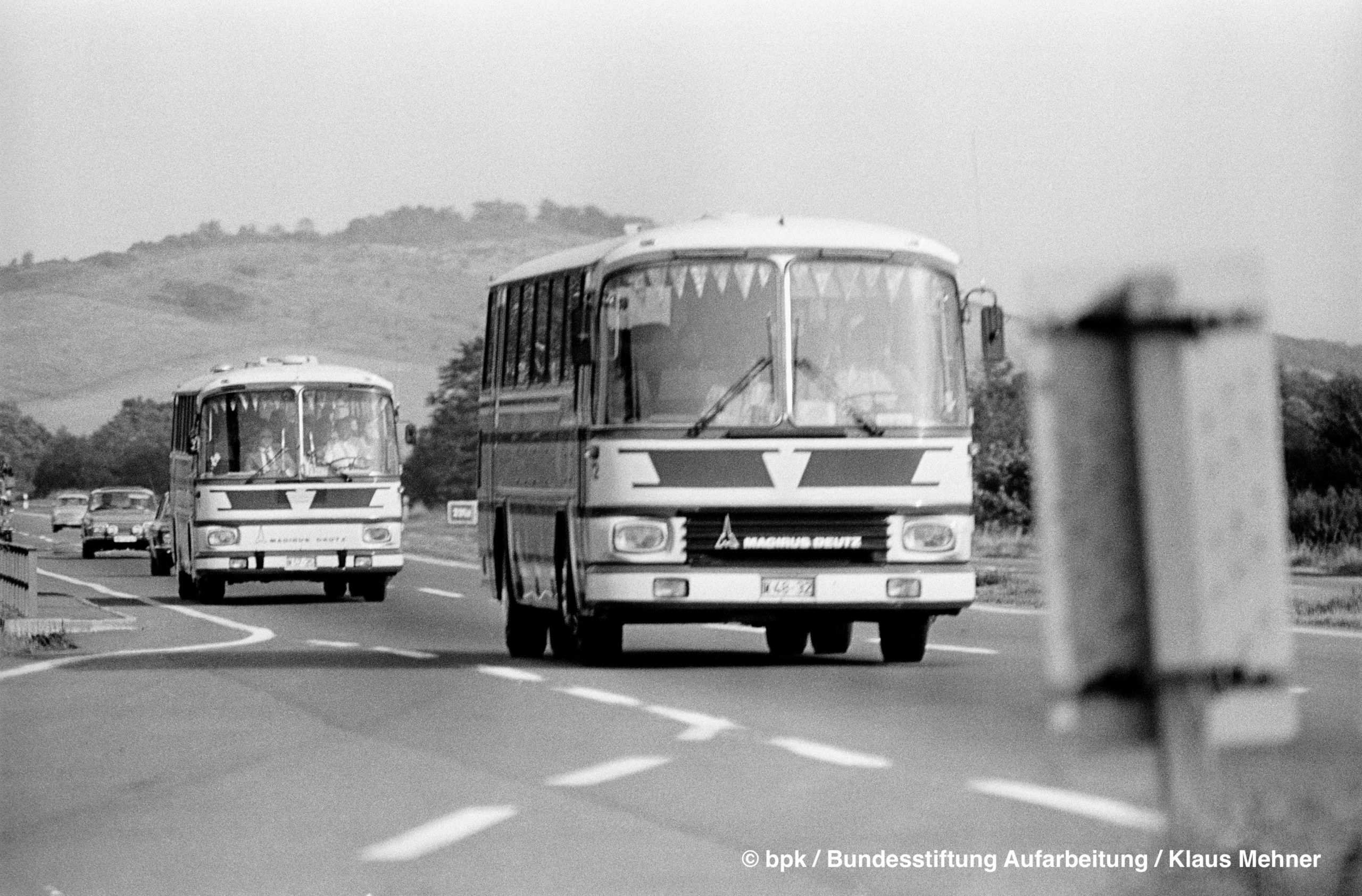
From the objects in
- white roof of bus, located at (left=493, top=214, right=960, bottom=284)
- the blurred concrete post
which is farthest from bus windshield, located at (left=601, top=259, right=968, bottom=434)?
the blurred concrete post

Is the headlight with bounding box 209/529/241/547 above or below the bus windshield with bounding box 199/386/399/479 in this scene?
below

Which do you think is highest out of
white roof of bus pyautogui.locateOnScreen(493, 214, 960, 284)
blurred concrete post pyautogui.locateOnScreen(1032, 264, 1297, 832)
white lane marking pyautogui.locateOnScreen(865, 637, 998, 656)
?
white roof of bus pyautogui.locateOnScreen(493, 214, 960, 284)

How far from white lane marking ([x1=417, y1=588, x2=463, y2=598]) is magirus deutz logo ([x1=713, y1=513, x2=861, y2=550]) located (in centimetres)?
1659

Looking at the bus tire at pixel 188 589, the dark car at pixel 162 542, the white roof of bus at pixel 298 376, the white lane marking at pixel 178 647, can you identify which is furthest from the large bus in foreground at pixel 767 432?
the dark car at pixel 162 542

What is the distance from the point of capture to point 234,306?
58.1 meters

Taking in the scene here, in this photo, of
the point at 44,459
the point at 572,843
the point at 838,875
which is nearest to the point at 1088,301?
the point at 838,875

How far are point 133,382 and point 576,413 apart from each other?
33.5m

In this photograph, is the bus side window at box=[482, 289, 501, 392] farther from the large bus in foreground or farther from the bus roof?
the bus roof

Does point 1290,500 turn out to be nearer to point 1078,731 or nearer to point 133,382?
point 133,382

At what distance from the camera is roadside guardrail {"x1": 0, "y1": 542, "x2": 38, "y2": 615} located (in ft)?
80.7

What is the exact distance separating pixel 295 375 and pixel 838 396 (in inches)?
665

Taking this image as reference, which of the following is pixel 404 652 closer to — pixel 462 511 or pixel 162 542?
pixel 462 511

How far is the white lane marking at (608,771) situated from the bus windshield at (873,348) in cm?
556

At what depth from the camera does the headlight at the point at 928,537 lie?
17.6 m
